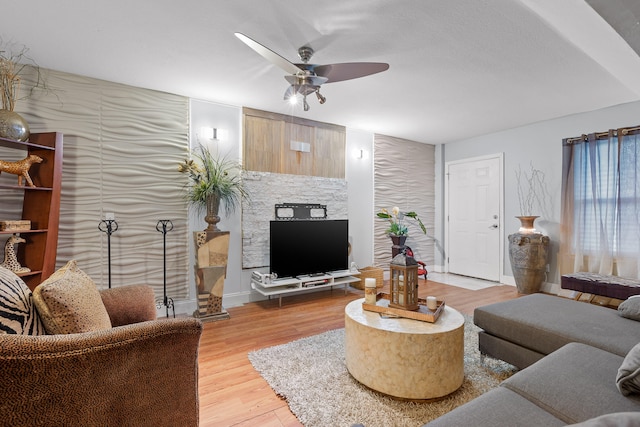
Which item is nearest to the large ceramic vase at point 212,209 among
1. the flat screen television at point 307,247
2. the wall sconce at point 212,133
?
the flat screen television at point 307,247

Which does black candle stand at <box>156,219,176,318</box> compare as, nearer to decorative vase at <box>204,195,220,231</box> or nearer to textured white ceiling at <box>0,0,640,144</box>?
decorative vase at <box>204,195,220,231</box>

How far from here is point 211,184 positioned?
322cm

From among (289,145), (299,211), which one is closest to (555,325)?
(299,211)

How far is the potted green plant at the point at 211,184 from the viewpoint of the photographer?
3.26 m

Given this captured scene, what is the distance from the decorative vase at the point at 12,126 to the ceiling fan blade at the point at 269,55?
1956 mm

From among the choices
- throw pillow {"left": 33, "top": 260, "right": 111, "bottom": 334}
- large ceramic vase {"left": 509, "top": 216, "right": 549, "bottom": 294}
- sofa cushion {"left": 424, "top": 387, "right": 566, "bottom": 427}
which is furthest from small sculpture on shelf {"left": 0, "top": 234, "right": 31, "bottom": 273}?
large ceramic vase {"left": 509, "top": 216, "right": 549, "bottom": 294}

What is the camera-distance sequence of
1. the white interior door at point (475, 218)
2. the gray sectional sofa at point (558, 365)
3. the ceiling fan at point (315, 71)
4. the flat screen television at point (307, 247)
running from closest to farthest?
the gray sectional sofa at point (558, 365), the ceiling fan at point (315, 71), the flat screen television at point (307, 247), the white interior door at point (475, 218)

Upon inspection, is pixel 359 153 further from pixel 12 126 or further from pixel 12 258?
pixel 12 258

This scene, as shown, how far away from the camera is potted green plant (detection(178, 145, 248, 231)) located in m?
3.26

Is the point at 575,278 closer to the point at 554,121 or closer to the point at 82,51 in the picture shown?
the point at 554,121

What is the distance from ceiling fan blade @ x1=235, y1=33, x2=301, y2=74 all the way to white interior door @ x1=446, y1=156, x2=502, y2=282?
13.9 feet

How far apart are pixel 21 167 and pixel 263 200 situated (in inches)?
88.9

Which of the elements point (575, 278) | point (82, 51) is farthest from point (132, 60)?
point (575, 278)

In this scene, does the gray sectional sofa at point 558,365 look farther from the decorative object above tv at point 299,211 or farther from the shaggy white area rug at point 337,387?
the decorative object above tv at point 299,211
